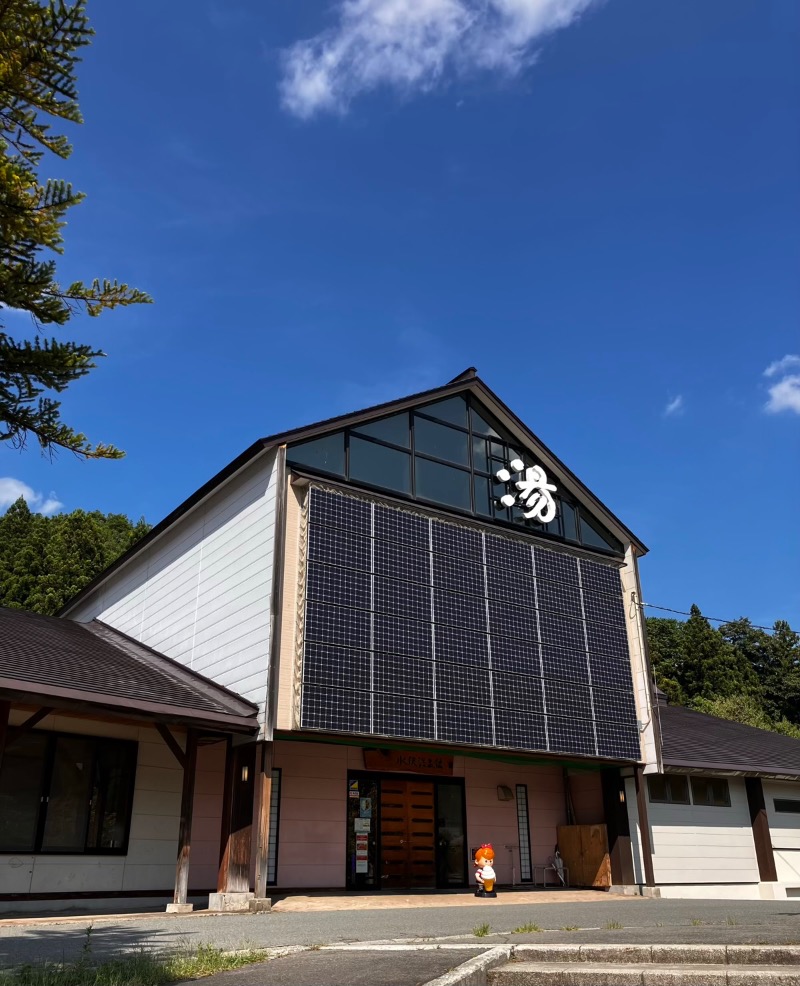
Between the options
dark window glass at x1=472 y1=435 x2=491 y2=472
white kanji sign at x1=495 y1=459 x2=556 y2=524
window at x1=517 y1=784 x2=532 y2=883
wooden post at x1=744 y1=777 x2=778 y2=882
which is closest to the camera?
dark window glass at x1=472 y1=435 x2=491 y2=472

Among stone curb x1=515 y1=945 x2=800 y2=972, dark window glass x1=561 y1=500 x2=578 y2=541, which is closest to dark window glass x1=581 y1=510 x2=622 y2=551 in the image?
dark window glass x1=561 y1=500 x2=578 y2=541

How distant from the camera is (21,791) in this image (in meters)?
13.3

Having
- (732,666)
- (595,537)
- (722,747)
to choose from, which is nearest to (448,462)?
(595,537)

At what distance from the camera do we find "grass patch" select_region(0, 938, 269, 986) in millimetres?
5340

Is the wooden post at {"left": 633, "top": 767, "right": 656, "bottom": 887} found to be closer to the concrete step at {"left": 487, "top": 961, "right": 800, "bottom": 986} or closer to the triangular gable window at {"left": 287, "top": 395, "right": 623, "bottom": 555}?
the triangular gable window at {"left": 287, "top": 395, "right": 623, "bottom": 555}

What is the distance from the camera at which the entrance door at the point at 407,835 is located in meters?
16.7

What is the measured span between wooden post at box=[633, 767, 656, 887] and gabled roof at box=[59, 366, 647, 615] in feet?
15.8

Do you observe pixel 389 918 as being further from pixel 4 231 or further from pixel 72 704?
pixel 4 231

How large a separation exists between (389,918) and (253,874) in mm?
2900

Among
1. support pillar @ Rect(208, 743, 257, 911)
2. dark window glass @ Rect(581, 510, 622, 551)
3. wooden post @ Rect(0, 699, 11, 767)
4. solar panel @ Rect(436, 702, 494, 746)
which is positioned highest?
dark window glass @ Rect(581, 510, 622, 551)

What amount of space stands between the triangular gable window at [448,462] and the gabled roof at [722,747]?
175 inches

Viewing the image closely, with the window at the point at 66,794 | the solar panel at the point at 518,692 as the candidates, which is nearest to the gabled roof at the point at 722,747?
the solar panel at the point at 518,692

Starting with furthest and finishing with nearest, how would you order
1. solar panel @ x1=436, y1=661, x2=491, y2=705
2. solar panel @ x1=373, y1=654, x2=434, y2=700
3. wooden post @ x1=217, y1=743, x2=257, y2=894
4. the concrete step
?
solar panel @ x1=436, y1=661, x2=491, y2=705
solar panel @ x1=373, y1=654, x2=434, y2=700
wooden post @ x1=217, y1=743, x2=257, y2=894
the concrete step

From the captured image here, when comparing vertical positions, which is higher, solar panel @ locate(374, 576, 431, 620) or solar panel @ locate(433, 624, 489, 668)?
solar panel @ locate(374, 576, 431, 620)
